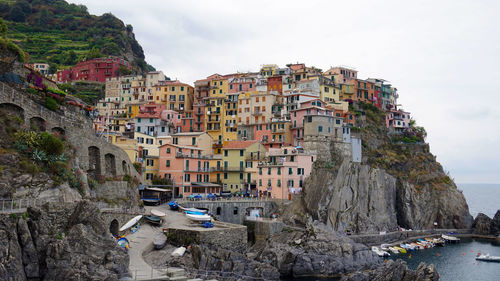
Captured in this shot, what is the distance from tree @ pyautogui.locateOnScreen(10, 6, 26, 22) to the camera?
146875 millimetres

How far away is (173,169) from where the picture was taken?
6375 centimetres

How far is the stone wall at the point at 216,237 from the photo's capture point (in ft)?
130

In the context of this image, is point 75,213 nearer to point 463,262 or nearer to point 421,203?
point 463,262

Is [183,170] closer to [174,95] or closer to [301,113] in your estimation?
[301,113]

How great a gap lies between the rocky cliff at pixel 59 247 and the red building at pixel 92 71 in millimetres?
89467

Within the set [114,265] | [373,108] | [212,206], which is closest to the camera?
[114,265]

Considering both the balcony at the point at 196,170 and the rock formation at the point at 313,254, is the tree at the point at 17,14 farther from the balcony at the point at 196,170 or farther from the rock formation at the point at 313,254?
the rock formation at the point at 313,254

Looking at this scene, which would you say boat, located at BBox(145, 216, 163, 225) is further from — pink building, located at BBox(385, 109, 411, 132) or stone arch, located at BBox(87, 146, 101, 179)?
pink building, located at BBox(385, 109, 411, 132)

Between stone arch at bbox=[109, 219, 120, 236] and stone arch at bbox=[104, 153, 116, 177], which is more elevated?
stone arch at bbox=[104, 153, 116, 177]

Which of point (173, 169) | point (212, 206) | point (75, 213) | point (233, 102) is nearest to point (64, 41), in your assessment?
point (233, 102)

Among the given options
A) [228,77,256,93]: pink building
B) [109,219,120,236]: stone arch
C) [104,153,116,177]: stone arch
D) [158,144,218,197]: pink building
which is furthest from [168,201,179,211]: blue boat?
[228,77,256,93]: pink building

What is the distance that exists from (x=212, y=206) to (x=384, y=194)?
28.7m

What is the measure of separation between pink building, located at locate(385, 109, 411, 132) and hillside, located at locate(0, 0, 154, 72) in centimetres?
7234

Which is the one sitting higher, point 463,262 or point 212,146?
point 212,146
